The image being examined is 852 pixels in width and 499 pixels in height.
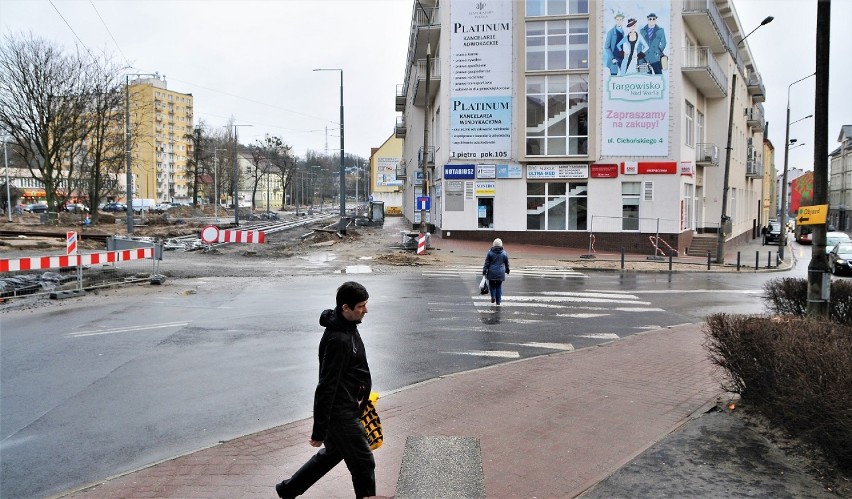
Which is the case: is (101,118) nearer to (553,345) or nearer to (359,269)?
(359,269)

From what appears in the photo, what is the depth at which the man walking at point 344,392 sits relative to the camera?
405 centimetres

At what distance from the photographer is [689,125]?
36.4 m

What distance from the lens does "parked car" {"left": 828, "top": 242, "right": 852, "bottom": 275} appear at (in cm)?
2552

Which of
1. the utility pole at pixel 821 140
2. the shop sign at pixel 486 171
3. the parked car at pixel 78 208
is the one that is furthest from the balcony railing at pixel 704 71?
the parked car at pixel 78 208

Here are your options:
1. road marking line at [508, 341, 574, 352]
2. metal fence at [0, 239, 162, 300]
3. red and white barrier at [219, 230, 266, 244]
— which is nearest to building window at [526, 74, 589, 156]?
red and white barrier at [219, 230, 266, 244]

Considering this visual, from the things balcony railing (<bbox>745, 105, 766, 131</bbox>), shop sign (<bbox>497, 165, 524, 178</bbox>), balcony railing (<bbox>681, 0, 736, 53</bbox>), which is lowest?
shop sign (<bbox>497, 165, 524, 178</bbox>)

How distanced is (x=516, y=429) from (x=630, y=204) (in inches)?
1143

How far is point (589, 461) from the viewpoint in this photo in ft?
17.1

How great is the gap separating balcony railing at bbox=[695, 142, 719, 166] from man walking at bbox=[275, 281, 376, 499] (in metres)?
38.5

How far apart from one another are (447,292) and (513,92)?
19.2 metres

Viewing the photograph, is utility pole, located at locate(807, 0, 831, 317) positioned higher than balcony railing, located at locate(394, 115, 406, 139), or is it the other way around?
balcony railing, located at locate(394, 115, 406, 139)

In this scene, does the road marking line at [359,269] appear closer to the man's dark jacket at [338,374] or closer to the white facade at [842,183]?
the man's dark jacket at [338,374]

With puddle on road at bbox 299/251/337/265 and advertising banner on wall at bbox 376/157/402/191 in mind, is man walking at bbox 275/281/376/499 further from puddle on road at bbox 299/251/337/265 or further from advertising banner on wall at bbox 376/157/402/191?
advertising banner on wall at bbox 376/157/402/191

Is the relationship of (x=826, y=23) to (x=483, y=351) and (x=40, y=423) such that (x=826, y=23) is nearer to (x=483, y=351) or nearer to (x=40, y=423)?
(x=483, y=351)
